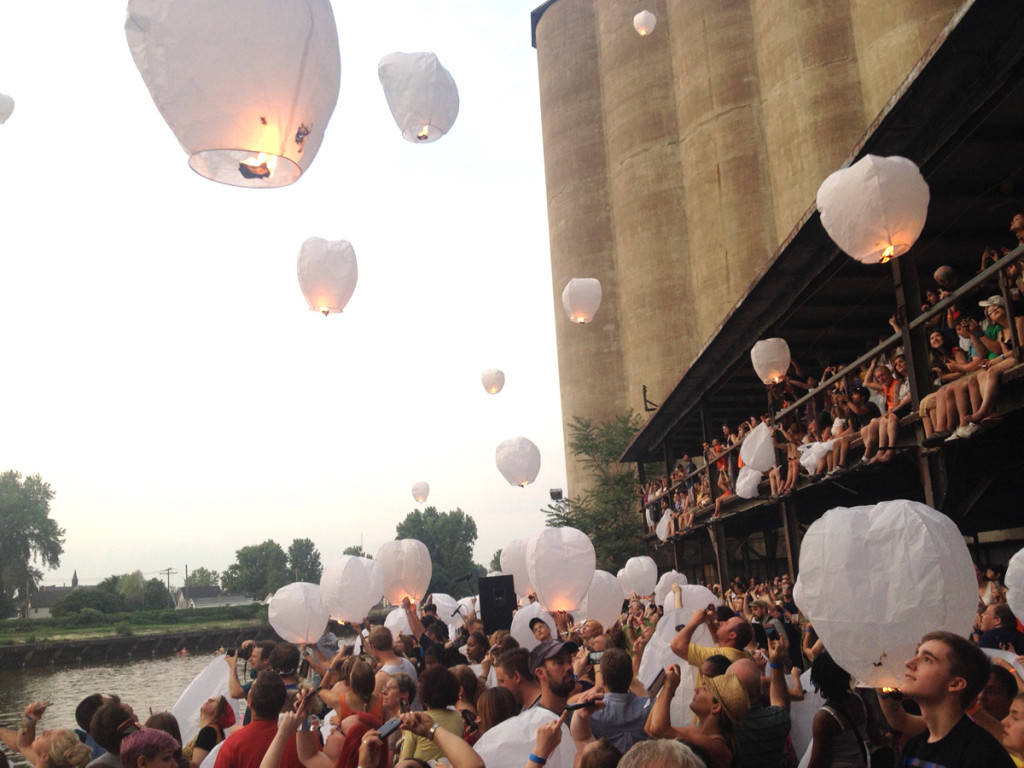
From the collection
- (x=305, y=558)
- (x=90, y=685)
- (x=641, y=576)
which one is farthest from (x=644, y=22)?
(x=305, y=558)

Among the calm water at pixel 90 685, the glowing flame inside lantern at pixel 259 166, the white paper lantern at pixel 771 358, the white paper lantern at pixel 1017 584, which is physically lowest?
the calm water at pixel 90 685

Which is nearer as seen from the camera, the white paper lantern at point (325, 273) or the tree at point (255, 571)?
the white paper lantern at point (325, 273)

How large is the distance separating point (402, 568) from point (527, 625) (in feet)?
8.52

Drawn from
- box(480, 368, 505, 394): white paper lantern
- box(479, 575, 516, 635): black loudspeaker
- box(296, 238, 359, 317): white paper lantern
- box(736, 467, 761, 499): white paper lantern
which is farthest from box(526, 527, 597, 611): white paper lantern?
box(480, 368, 505, 394): white paper lantern

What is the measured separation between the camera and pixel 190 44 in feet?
9.84

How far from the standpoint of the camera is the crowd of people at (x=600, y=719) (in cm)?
262

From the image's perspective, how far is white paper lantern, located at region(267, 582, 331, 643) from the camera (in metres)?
7.29

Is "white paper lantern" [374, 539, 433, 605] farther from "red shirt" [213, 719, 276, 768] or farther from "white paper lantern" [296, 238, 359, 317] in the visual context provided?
"red shirt" [213, 719, 276, 768]

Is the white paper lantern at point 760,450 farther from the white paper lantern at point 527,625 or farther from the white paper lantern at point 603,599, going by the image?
the white paper lantern at point 527,625

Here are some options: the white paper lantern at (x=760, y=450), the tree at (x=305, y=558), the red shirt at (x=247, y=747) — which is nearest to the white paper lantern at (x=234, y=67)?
the red shirt at (x=247, y=747)

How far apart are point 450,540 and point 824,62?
87.1m

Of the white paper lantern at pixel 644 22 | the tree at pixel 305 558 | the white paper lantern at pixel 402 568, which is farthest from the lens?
the tree at pixel 305 558

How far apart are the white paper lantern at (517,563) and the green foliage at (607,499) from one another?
17867 millimetres

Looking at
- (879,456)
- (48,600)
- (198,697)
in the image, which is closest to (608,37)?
(879,456)
